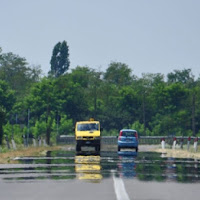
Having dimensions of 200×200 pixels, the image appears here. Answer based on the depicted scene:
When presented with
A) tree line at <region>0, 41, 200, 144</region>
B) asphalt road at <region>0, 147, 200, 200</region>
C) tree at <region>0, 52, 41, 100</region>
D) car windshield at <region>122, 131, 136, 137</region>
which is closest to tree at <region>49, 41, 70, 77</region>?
tree at <region>0, 52, 41, 100</region>

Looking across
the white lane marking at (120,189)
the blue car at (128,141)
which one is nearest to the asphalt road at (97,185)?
the white lane marking at (120,189)

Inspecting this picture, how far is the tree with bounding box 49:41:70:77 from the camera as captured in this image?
188 meters

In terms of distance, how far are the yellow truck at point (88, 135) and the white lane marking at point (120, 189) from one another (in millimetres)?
28807

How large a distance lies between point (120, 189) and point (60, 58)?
173 meters

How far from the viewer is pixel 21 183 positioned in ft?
60.2

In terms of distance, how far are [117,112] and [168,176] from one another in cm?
10527

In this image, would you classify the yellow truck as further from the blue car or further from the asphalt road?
the asphalt road

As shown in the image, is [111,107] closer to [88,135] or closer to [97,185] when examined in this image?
[88,135]

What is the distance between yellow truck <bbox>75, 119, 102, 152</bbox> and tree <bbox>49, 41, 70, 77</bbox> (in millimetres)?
137019

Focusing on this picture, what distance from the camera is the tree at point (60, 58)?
187625 mm

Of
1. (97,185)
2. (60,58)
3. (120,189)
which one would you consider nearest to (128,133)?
(97,185)

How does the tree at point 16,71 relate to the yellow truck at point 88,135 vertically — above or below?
above

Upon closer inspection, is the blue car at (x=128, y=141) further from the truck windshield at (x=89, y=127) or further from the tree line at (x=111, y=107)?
the tree line at (x=111, y=107)

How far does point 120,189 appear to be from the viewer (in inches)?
644
